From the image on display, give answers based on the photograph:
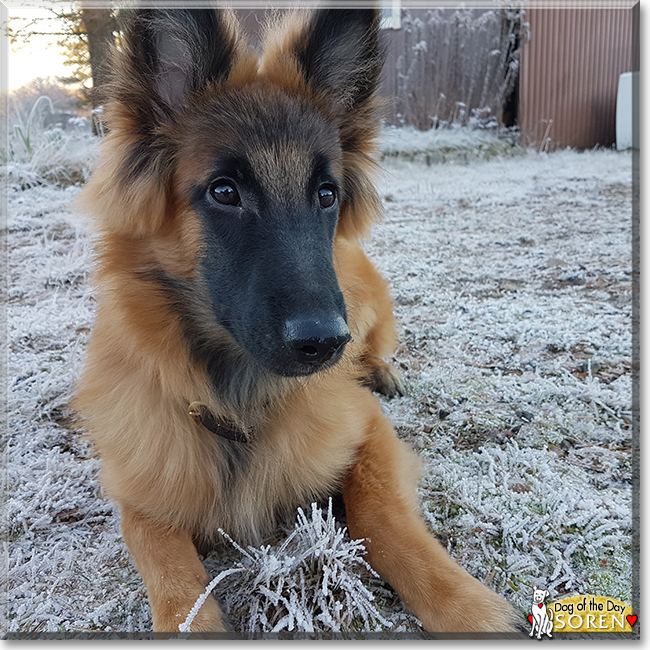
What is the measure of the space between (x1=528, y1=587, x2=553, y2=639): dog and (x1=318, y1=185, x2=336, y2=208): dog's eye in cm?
179


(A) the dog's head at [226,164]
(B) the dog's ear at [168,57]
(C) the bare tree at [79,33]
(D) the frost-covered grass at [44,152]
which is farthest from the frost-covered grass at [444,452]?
(D) the frost-covered grass at [44,152]

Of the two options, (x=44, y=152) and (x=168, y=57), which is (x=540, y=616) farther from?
(x=44, y=152)

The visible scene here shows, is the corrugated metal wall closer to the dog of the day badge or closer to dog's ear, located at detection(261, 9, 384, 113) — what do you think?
dog's ear, located at detection(261, 9, 384, 113)

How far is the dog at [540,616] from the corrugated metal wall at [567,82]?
30.9ft

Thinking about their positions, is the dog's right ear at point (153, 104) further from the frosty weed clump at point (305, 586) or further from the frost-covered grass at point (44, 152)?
the frost-covered grass at point (44, 152)

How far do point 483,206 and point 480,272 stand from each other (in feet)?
11.8

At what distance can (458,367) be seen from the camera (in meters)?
3.87

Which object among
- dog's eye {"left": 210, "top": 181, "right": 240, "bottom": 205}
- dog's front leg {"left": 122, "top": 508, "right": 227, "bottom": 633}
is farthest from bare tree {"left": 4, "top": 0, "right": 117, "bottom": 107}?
dog's front leg {"left": 122, "top": 508, "right": 227, "bottom": 633}

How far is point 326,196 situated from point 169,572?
1703 millimetres

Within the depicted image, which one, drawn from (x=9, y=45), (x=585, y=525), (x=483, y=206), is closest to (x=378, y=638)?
(x=585, y=525)

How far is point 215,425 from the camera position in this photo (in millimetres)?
2455

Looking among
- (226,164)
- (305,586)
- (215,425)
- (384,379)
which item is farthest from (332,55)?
(305,586)

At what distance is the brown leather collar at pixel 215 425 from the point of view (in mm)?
2445

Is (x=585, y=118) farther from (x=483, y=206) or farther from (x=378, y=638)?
(x=378, y=638)
